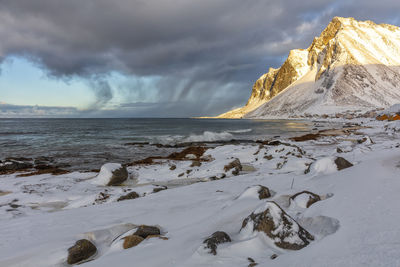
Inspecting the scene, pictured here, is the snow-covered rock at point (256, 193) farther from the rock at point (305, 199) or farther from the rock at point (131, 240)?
the rock at point (131, 240)

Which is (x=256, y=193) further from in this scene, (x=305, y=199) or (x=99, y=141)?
(x=99, y=141)

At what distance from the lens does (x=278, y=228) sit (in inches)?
110

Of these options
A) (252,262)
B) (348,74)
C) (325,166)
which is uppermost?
(348,74)

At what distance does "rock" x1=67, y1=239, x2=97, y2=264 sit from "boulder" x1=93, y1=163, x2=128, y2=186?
6.06m

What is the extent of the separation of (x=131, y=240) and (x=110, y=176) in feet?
21.1

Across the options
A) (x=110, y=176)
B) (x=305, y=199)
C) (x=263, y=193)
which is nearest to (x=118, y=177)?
(x=110, y=176)

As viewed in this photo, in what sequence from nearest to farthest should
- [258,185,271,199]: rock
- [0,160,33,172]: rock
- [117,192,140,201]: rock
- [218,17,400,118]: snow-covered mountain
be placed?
[258,185,271,199]: rock → [117,192,140,201]: rock → [0,160,33,172]: rock → [218,17,400,118]: snow-covered mountain

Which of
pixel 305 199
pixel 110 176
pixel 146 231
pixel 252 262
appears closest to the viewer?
pixel 252 262

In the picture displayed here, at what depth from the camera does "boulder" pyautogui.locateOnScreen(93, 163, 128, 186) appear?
899 centimetres

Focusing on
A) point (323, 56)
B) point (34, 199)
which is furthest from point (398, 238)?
point (323, 56)

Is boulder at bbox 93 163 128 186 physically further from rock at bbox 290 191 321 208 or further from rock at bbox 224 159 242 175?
rock at bbox 290 191 321 208

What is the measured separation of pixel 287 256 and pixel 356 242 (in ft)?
2.36

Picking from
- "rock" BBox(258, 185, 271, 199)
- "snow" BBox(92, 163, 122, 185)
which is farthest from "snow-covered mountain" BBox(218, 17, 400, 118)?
"rock" BBox(258, 185, 271, 199)

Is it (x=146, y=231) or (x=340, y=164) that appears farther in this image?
(x=340, y=164)
